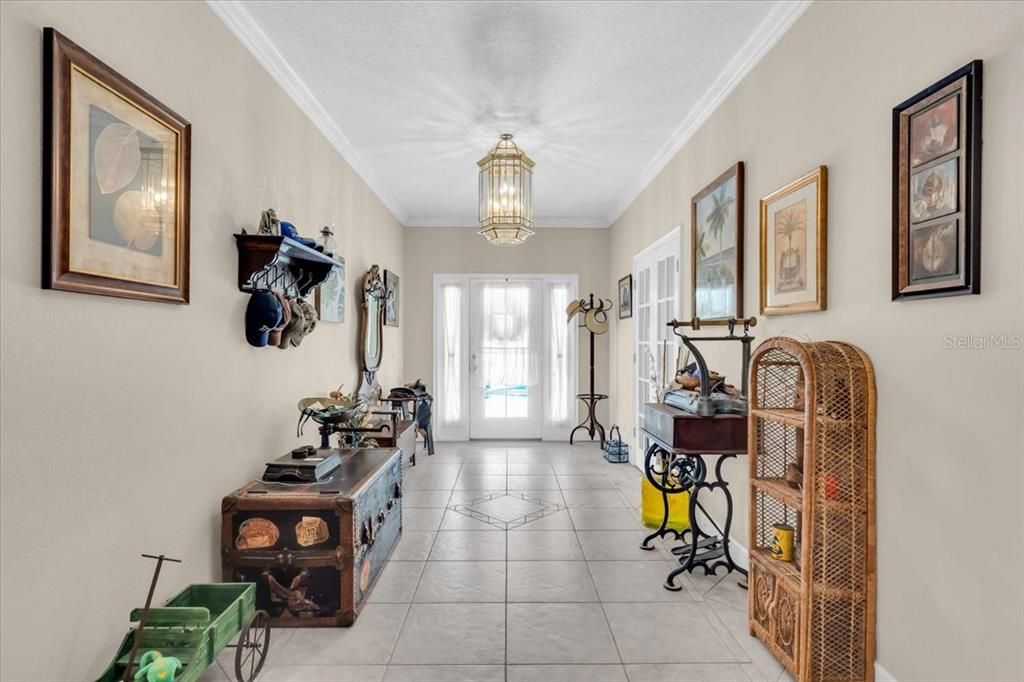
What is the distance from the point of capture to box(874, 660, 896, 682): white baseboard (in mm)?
1856

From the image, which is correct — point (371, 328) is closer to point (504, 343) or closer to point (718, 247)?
point (504, 343)

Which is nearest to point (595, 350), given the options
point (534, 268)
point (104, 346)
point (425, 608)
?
point (534, 268)

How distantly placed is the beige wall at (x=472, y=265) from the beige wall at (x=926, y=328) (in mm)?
4205

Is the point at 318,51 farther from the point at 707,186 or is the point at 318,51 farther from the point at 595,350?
the point at 595,350

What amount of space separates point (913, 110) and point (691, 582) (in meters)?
2.26

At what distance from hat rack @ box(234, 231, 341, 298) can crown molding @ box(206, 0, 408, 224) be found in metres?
0.92

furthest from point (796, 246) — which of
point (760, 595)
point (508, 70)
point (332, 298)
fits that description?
point (332, 298)

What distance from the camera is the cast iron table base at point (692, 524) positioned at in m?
2.85

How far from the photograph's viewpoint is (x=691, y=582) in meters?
2.82

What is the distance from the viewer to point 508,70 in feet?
9.96

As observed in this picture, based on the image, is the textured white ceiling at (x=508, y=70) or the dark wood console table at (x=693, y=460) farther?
the dark wood console table at (x=693, y=460)

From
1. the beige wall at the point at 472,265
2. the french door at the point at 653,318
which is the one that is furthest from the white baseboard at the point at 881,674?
the beige wall at the point at 472,265

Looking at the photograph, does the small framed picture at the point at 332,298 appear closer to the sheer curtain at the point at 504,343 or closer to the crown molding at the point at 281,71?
the crown molding at the point at 281,71

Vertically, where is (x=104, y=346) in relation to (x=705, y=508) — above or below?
above
